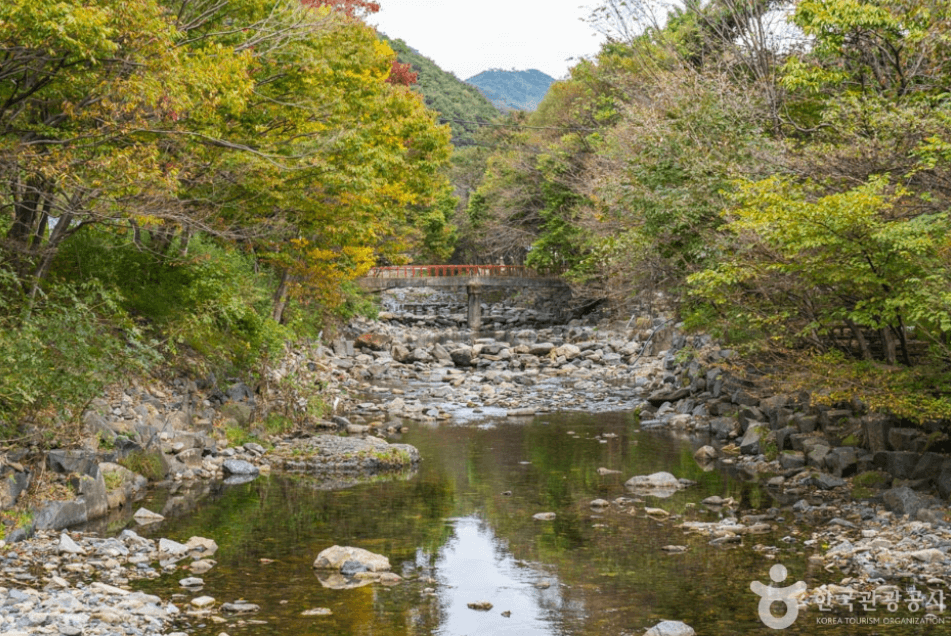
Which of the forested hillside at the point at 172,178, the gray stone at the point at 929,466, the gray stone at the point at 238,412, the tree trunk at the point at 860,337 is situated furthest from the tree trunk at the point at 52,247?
the gray stone at the point at 929,466

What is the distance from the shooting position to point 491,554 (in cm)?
1055

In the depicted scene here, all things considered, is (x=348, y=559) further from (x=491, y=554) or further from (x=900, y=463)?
(x=900, y=463)

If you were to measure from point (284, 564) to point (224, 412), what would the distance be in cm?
717

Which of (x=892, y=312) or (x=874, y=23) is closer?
(x=892, y=312)

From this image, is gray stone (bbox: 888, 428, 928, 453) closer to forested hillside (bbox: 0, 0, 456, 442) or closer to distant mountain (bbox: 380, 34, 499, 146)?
forested hillside (bbox: 0, 0, 456, 442)

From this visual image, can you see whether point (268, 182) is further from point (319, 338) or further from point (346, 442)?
point (319, 338)

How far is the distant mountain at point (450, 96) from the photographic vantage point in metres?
78.6

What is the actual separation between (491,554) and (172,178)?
6580 millimetres

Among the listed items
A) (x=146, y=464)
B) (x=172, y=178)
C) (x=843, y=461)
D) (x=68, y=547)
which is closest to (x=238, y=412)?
(x=146, y=464)

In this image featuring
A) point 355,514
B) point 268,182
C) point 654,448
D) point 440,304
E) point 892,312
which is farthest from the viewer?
point 440,304

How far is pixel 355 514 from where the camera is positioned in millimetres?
12273

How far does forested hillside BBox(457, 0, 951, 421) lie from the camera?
10.8 m

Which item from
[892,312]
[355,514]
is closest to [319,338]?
[355,514]

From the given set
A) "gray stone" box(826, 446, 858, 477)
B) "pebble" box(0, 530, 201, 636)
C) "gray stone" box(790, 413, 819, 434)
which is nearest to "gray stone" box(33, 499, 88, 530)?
"pebble" box(0, 530, 201, 636)
